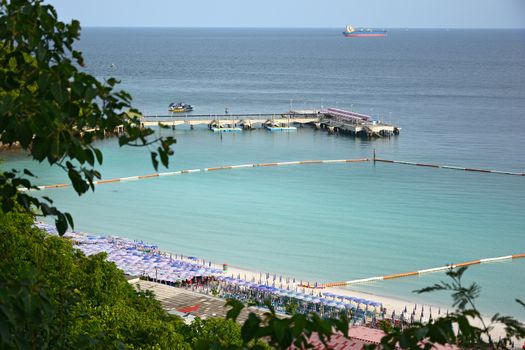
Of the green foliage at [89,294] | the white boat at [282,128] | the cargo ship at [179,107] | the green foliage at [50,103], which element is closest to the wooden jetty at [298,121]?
the white boat at [282,128]

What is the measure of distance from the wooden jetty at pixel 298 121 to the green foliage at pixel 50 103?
4818 centimetres

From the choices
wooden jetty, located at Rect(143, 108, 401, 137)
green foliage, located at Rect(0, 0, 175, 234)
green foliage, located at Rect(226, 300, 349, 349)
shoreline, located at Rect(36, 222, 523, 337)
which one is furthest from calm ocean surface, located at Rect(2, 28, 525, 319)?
green foliage, located at Rect(226, 300, 349, 349)

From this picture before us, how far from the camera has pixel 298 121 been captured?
59156mm

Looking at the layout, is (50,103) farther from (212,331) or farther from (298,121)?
(298,121)

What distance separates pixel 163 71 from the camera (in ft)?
367

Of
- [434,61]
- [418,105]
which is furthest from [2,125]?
[434,61]

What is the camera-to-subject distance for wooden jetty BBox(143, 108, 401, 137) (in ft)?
178

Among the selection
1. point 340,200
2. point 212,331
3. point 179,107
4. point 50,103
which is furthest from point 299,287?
point 179,107

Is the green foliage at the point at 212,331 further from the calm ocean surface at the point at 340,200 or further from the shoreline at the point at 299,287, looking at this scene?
the shoreline at the point at 299,287

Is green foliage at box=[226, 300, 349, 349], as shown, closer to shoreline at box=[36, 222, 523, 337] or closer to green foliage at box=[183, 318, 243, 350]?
green foliage at box=[183, 318, 243, 350]

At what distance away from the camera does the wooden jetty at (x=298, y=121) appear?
54406 millimetres

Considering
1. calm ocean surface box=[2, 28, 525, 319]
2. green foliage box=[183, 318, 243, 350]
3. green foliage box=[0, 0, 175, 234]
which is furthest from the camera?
calm ocean surface box=[2, 28, 525, 319]

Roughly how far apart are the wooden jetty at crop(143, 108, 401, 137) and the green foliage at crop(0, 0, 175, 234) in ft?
158

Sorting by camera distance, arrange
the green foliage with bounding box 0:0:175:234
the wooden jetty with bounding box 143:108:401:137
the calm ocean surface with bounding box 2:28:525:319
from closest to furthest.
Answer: the green foliage with bounding box 0:0:175:234, the calm ocean surface with bounding box 2:28:525:319, the wooden jetty with bounding box 143:108:401:137
